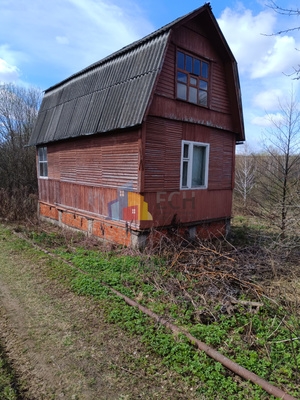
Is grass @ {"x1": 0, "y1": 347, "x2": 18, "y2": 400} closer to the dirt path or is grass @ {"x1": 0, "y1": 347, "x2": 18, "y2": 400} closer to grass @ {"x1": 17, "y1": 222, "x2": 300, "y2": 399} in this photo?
the dirt path

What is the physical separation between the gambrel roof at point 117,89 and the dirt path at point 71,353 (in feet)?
15.9

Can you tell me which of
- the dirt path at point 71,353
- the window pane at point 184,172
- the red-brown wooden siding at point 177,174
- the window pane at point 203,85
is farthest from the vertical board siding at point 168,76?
the dirt path at point 71,353

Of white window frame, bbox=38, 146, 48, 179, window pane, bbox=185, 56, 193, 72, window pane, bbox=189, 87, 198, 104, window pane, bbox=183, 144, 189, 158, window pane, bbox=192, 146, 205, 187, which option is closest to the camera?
window pane, bbox=185, 56, 193, 72

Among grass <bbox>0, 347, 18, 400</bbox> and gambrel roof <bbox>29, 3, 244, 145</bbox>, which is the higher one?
gambrel roof <bbox>29, 3, 244, 145</bbox>

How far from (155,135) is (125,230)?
3073mm

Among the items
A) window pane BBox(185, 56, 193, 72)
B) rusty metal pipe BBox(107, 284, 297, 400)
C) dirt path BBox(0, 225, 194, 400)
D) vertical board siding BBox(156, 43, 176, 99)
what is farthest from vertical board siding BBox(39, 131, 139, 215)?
rusty metal pipe BBox(107, 284, 297, 400)

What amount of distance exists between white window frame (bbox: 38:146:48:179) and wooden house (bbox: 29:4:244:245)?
7.15 ft

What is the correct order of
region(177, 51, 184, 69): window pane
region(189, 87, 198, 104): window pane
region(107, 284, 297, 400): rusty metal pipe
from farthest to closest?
region(189, 87, 198, 104): window pane → region(177, 51, 184, 69): window pane → region(107, 284, 297, 400): rusty metal pipe

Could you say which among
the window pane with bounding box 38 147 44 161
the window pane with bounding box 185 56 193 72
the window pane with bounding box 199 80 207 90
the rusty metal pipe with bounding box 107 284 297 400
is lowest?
the rusty metal pipe with bounding box 107 284 297 400

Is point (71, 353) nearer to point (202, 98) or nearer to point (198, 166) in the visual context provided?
point (198, 166)

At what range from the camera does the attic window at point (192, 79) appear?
8.17 m

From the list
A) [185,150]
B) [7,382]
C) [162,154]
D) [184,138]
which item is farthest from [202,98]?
[7,382]

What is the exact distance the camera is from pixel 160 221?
812 cm

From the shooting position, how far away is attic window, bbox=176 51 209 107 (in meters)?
8.17
